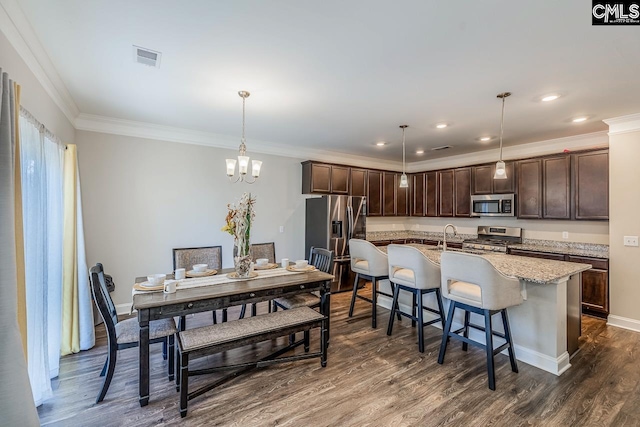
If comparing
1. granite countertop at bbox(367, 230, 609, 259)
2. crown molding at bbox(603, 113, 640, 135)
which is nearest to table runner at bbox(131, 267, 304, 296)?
granite countertop at bbox(367, 230, 609, 259)

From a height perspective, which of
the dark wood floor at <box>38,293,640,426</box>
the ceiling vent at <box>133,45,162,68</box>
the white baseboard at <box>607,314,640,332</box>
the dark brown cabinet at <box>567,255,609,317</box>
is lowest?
the dark wood floor at <box>38,293,640,426</box>

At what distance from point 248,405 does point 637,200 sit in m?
4.93

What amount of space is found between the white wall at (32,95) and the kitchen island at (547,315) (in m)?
3.96

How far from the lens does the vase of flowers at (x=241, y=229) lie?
271 centimetres

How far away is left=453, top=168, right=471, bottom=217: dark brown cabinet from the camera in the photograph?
5508 mm

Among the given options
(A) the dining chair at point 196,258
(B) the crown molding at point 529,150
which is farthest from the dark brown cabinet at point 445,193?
(A) the dining chair at point 196,258

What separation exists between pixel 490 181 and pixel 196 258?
4.99 meters

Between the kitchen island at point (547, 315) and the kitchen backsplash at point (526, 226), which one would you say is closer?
the kitchen island at point (547, 315)

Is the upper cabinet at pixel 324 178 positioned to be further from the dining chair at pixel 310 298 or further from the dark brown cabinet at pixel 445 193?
the dark brown cabinet at pixel 445 193

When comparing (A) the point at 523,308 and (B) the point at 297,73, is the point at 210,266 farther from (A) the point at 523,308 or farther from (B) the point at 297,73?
(A) the point at 523,308

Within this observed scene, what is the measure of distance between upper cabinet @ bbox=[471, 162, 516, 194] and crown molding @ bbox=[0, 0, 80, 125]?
5.97m

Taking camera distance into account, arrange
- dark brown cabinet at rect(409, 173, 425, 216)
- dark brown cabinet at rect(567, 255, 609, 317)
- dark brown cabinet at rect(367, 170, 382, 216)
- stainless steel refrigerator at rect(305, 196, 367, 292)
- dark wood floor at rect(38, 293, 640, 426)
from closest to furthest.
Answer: dark wood floor at rect(38, 293, 640, 426) < dark brown cabinet at rect(567, 255, 609, 317) < stainless steel refrigerator at rect(305, 196, 367, 292) < dark brown cabinet at rect(367, 170, 382, 216) < dark brown cabinet at rect(409, 173, 425, 216)

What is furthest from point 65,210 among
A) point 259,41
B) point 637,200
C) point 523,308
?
point 637,200

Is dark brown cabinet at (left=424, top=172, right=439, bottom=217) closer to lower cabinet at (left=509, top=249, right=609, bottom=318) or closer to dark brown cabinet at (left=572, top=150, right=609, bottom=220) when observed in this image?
dark brown cabinet at (left=572, top=150, right=609, bottom=220)
